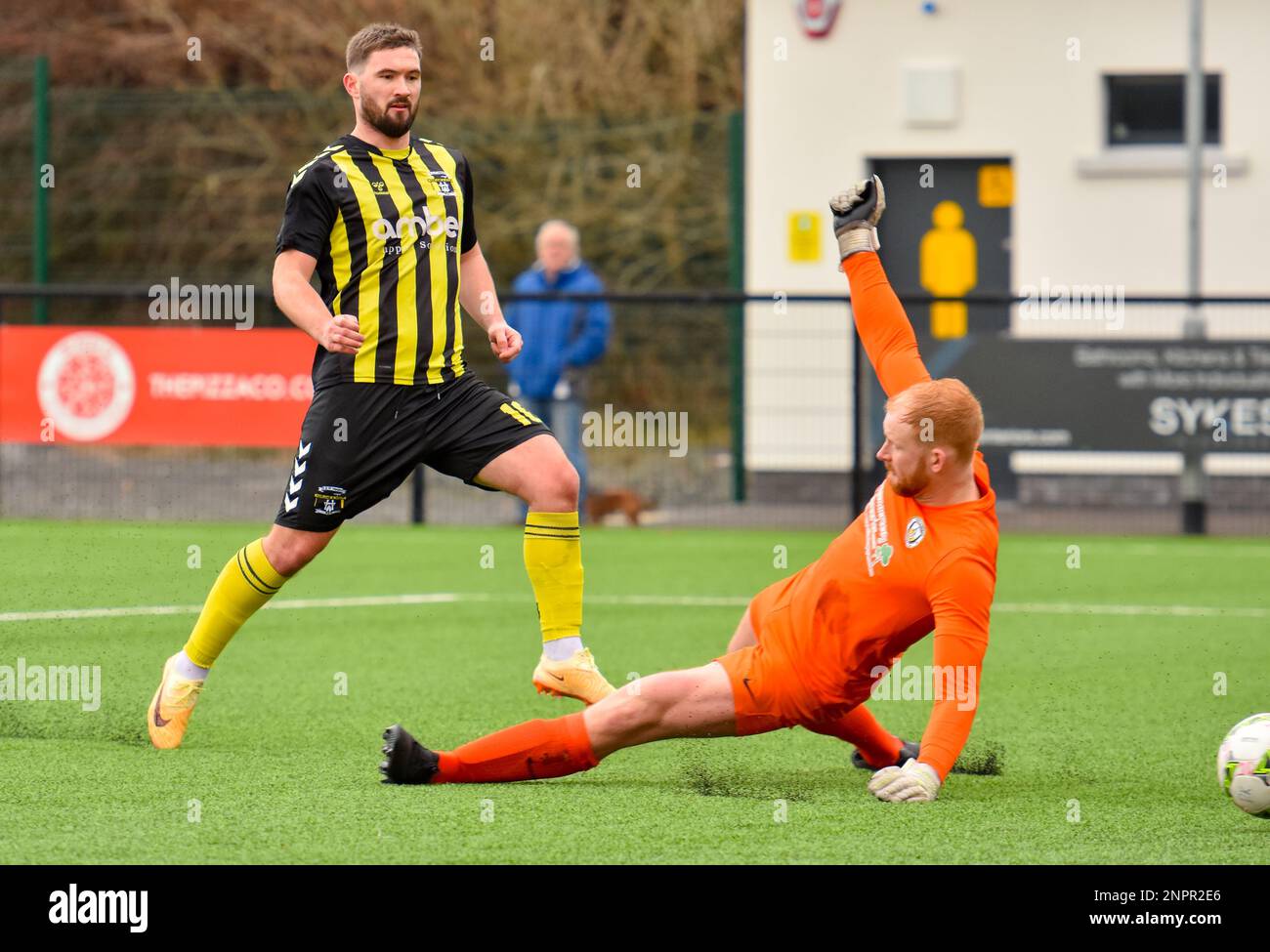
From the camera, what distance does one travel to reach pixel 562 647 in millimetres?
6086

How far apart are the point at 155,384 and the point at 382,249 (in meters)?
8.06

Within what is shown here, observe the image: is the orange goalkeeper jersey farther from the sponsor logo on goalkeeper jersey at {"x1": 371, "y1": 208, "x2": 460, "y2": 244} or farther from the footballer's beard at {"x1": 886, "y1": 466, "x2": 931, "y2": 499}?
the sponsor logo on goalkeeper jersey at {"x1": 371, "y1": 208, "x2": 460, "y2": 244}

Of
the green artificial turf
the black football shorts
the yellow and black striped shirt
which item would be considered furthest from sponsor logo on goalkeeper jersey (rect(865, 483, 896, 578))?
the yellow and black striped shirt

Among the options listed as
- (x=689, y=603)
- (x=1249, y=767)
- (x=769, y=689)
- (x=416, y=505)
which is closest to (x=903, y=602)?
(x=769, y=689)

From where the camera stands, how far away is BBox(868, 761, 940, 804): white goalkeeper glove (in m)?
5.04

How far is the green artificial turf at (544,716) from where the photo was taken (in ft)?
15.5

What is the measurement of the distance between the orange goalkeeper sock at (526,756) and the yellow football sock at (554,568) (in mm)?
766

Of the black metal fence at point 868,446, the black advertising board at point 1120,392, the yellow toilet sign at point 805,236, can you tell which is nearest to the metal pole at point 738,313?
the black metal fence at point 868,446

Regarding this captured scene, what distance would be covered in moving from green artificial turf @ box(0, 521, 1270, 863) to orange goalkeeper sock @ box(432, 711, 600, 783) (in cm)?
5

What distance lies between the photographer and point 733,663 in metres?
5.28

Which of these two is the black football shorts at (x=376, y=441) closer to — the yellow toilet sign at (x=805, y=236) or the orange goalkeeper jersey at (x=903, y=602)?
the orange goalkeeper jersey at (x=903, y=602)
